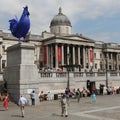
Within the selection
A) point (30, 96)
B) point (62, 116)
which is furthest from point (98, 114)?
point (30, 96)

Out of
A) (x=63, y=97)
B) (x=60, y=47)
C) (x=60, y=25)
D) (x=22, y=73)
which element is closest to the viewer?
(x=63, y=97)

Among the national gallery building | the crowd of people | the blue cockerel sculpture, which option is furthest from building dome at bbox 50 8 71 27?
the blue cockerel sculpture

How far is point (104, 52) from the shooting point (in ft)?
352

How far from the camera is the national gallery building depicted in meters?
85.1

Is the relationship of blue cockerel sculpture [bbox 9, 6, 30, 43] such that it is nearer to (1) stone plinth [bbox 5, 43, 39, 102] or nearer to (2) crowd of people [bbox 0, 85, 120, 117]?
(1) stone plinth [bbox 5, 43, 39, 102]

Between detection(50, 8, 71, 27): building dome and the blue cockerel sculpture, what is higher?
detection(50, 8, 71, 27): building dome

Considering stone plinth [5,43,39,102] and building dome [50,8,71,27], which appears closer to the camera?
stone plinth [5,43,39,102]

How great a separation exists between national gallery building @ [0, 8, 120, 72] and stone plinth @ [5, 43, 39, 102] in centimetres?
4902

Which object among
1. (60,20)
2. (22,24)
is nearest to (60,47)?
(60,20)

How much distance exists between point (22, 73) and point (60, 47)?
59.2m

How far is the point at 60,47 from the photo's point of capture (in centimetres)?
8812

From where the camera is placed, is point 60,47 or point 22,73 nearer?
point 22,73

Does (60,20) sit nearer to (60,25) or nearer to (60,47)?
(60,25)

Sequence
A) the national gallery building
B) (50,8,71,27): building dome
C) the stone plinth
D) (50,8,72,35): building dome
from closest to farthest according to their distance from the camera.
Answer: the stone plinth
the national gallery building
(50,8,72,35): building dome
(50,8,71,27): building dome
